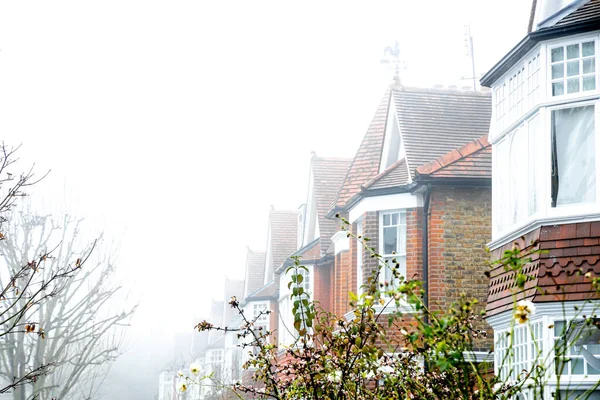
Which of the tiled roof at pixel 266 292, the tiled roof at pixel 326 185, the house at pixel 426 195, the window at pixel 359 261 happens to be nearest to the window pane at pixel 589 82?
the house at pixel 426 195

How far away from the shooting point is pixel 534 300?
1270 centimetres

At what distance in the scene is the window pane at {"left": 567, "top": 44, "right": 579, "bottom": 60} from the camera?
1298 centimetres

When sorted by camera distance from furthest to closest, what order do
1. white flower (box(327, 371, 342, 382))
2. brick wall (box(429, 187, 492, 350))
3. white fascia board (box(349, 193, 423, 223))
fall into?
white fascia board (box(349, 193, 423, 223)) → brick wall (box(429, 187, 492, 350)) → white flower (box(327, 371, 342, 382))

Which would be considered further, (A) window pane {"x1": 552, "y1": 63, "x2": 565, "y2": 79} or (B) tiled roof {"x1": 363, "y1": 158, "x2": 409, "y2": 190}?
(B) tiled roof {"x1": 363, "y1": 158, "x2": 409, "y2": 190}

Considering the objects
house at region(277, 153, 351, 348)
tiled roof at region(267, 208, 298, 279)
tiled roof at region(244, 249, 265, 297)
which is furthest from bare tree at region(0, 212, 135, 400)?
tiled roof at region(244, 249, 265, 297)

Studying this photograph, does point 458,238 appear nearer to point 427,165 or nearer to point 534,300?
point 427,165

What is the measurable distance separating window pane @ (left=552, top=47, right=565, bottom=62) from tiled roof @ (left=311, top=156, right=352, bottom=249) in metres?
16.3

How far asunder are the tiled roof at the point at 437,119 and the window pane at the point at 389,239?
1.47 meters

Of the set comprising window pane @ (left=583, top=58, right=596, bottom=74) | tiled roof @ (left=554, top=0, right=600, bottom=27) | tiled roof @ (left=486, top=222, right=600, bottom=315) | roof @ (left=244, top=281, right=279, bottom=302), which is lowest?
tiled roof @ (left=486, top=222, right=600, bottom=315)

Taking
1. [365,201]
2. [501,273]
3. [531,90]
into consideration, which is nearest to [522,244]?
[501,273]

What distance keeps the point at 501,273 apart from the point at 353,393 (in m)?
5.63

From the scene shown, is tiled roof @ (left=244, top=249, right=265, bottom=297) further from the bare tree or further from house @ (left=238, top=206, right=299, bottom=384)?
the bare tree

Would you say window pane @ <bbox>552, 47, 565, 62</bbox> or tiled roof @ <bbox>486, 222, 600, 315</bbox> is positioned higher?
window pane @ <bbox>552, 47, 565, 62</bbox>

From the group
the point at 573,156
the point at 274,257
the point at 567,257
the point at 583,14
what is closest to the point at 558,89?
the point at 573,156
